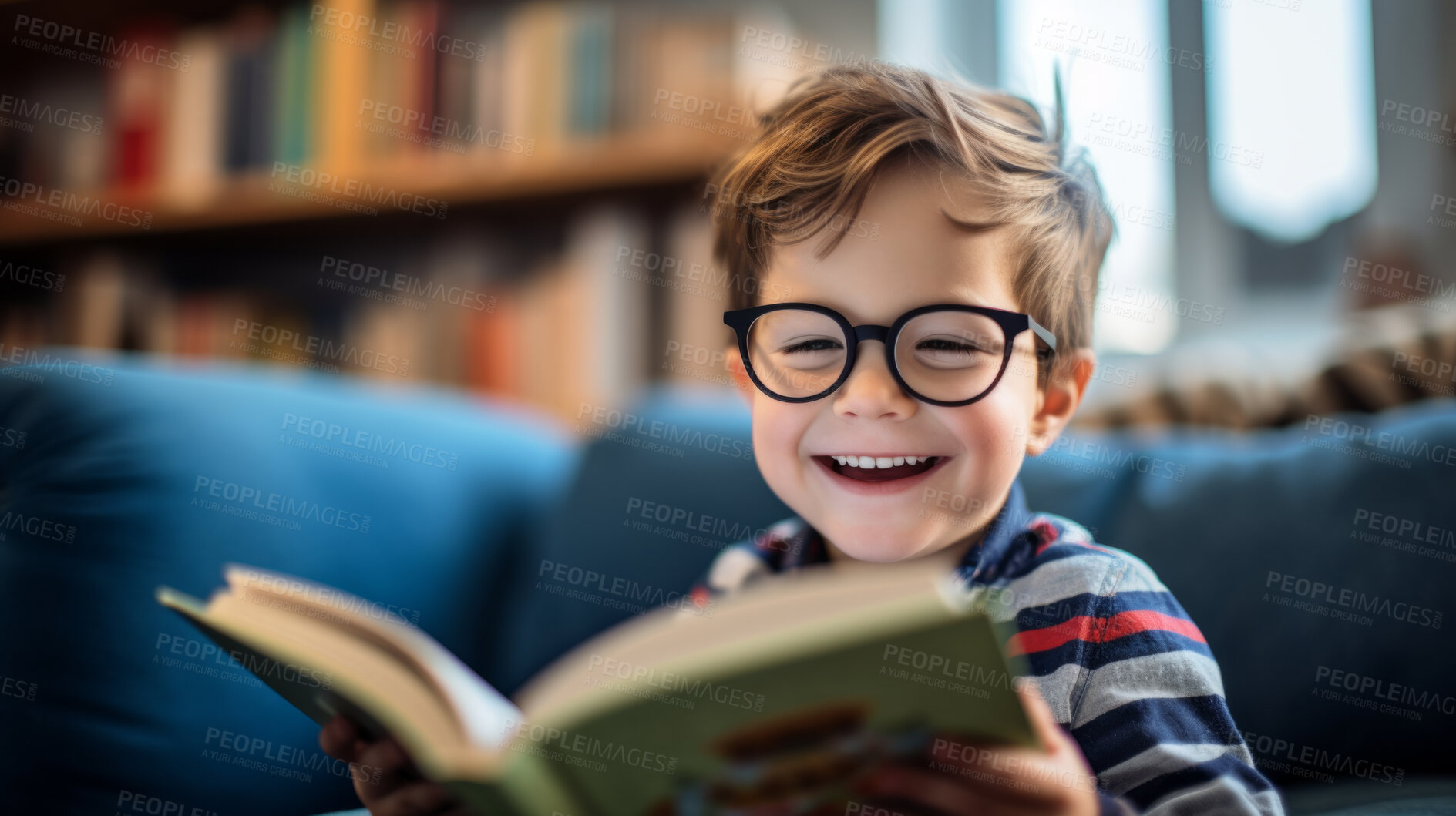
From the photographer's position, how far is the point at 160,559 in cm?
86

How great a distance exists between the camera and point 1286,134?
5.45ft

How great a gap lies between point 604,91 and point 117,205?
1.15 meters

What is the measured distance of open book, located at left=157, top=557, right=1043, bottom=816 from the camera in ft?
1.14

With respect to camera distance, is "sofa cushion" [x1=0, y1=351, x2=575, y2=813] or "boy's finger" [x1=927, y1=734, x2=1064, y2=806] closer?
"boy's finger" [x1=927, y1=734, x2=1064, y2=806]

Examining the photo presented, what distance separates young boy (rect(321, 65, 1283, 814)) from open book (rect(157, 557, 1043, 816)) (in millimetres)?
108

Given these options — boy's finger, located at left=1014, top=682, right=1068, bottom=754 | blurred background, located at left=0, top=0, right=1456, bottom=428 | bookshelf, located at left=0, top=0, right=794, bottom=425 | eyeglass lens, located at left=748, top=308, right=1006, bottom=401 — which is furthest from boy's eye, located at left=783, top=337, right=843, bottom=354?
bookshelf, located at left=0, top=0, right=794, bottom=425

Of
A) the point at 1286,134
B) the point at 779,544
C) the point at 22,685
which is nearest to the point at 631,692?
the point at 779,544

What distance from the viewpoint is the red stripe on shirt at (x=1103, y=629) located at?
546mm

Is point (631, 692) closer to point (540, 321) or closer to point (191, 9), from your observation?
point (540, 321)

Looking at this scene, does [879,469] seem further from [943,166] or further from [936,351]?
[943,166]

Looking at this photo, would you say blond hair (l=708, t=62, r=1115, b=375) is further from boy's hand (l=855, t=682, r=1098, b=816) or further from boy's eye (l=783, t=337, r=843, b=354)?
boy's hand (l=855, t=682, r=1098, b=816)


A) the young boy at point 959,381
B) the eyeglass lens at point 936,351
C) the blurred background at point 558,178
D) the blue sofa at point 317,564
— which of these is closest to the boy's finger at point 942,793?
the young boy at point 959,381

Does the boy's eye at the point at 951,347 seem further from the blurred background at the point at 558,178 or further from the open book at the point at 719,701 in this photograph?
the blurred background at the point at 558,178

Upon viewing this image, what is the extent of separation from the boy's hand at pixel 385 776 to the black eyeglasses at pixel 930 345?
0.32 meters
